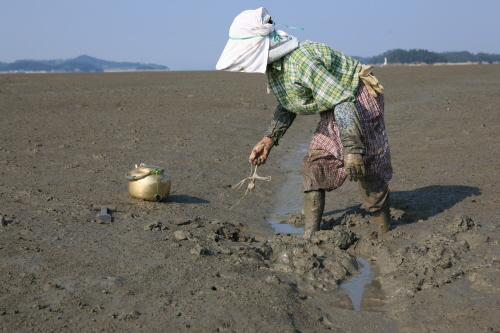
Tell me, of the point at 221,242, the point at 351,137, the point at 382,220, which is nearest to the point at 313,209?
the point at 382,220

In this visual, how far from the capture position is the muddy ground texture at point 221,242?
339cm

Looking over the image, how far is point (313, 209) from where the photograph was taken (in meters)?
5.04

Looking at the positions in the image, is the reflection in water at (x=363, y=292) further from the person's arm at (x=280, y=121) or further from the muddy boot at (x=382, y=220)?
the person's arm at (x=280, y=121)

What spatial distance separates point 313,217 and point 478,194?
201 cm

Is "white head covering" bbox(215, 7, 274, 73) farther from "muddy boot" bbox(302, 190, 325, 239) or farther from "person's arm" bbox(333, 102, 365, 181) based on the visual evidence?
"muddy boot" bbox(302, 190, 325, 239)

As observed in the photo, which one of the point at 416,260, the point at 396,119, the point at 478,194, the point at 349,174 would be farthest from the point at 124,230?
the point at 396,119

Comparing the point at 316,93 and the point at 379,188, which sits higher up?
the point at 316,93

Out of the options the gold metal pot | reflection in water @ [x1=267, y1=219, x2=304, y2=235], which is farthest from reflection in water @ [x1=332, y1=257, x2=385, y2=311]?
the gold metal pot

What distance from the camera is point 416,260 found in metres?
4.38

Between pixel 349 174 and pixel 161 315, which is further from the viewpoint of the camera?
pixel 349 174

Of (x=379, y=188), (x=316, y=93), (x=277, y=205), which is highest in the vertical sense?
(x=316, y=93)

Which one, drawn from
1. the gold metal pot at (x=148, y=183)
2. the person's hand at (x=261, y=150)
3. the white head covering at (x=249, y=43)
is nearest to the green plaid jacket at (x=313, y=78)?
the white head covering at (x=249, y=43)

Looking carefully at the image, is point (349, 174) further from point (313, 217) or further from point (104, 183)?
point (104, 183)

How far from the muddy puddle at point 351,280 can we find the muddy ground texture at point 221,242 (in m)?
0.04
